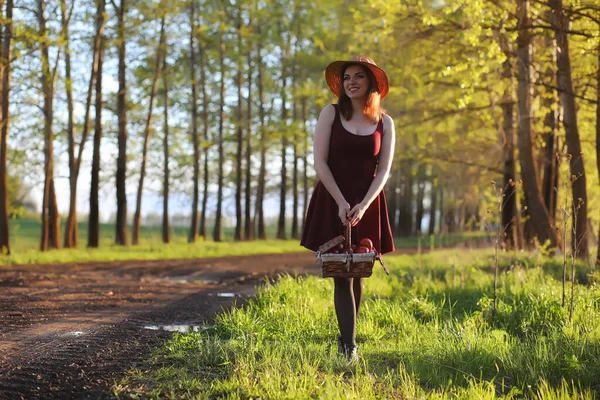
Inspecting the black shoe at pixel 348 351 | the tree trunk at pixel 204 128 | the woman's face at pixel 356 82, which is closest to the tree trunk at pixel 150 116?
the tree trunk at pixel 204 128

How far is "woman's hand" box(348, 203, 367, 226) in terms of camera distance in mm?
4816

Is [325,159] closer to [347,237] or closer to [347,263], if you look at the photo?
[347,237]

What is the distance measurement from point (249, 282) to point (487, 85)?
7.67 meters

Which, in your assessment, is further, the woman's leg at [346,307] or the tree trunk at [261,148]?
the tree trunk at [261,148]

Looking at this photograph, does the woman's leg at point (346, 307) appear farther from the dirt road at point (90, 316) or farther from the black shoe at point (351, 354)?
the dirt road at point (90, 316)

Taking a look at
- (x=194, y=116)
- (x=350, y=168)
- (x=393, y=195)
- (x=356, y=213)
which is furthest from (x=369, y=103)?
(x=393, y=195)

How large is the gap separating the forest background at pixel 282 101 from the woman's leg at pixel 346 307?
193 centimetres

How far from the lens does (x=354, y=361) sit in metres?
4.78

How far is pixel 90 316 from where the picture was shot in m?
6.85

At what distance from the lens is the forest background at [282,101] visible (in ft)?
41.4

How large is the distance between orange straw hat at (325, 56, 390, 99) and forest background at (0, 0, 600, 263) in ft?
5.74

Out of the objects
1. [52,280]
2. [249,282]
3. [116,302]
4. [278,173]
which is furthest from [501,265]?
[278,173]

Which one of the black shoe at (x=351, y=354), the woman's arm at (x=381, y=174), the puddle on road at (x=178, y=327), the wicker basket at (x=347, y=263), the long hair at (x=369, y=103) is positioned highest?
the long hair at (x=369, y=103)

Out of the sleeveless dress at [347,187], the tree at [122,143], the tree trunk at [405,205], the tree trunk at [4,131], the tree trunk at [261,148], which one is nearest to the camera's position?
the sleeveless dress at [347,187]
